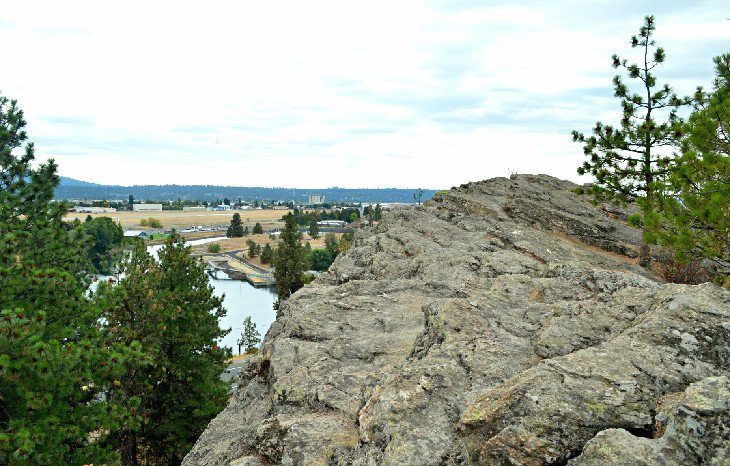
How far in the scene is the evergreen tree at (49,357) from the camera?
39.6 feet

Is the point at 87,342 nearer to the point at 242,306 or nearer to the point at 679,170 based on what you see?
the point at 679,170

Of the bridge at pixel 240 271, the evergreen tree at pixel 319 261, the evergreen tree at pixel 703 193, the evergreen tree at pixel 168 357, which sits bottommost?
the bridge at pixel 240 271

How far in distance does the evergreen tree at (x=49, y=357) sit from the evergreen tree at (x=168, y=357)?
399 cm

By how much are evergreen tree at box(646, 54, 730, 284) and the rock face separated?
18.3 feet

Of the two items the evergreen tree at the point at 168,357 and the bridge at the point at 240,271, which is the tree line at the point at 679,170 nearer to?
the evergreen tree at the point at 168,357

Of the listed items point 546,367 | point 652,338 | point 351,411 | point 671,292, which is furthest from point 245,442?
point 671,292

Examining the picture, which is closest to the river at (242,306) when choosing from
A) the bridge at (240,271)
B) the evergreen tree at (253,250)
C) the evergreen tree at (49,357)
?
the bridge at (240,271)

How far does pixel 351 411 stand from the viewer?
6.70 metres

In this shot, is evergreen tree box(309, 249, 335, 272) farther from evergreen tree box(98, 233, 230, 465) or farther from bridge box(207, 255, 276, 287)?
evergreen tree box(98, 233, 230, 465)

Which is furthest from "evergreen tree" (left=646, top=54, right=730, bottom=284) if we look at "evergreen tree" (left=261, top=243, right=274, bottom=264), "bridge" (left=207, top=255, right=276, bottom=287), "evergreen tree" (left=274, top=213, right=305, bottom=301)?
"evergreen tree" (left=261, top=243, right=274, bottom=264)

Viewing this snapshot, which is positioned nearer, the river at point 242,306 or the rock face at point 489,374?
the rock face at point 489,374

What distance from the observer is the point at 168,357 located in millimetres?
23531

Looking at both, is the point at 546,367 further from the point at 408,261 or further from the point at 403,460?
the point at 408,261

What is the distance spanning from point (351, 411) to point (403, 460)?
167cm
